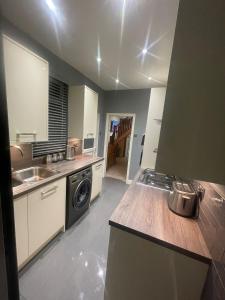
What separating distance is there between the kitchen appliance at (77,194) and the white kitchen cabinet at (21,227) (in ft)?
1.97

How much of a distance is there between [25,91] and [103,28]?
109 centimetres

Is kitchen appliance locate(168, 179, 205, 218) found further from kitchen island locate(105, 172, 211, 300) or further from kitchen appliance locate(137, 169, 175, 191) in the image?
kitchen appliance locate(137, 169, 175, 191)

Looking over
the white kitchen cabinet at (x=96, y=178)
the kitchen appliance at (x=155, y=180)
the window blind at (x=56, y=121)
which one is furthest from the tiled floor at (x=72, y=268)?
the window blind at (x=56, y=121)

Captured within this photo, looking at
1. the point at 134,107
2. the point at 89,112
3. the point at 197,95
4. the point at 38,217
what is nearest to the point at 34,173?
the point at 38,217

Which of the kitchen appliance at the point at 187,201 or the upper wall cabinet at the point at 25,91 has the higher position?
the upper wall cabinet at the point at 25,91

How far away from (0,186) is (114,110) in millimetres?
3753

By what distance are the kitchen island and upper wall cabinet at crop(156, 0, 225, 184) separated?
0.53 meters

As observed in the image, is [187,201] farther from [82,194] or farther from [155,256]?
[82,194]

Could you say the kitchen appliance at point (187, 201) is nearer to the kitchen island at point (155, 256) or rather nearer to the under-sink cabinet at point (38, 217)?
the kitchen island at point (155, 256)

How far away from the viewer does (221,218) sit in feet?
2.53

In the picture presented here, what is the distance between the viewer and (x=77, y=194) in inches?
82.9

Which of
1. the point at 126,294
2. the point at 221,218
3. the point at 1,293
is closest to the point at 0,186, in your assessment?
the point at 1,293

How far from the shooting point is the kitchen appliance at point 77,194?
1.94m

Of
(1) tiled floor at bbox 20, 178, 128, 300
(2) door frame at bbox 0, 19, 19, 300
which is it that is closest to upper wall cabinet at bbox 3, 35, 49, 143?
(2) door frame at bbox 0, 19, 19, 300
